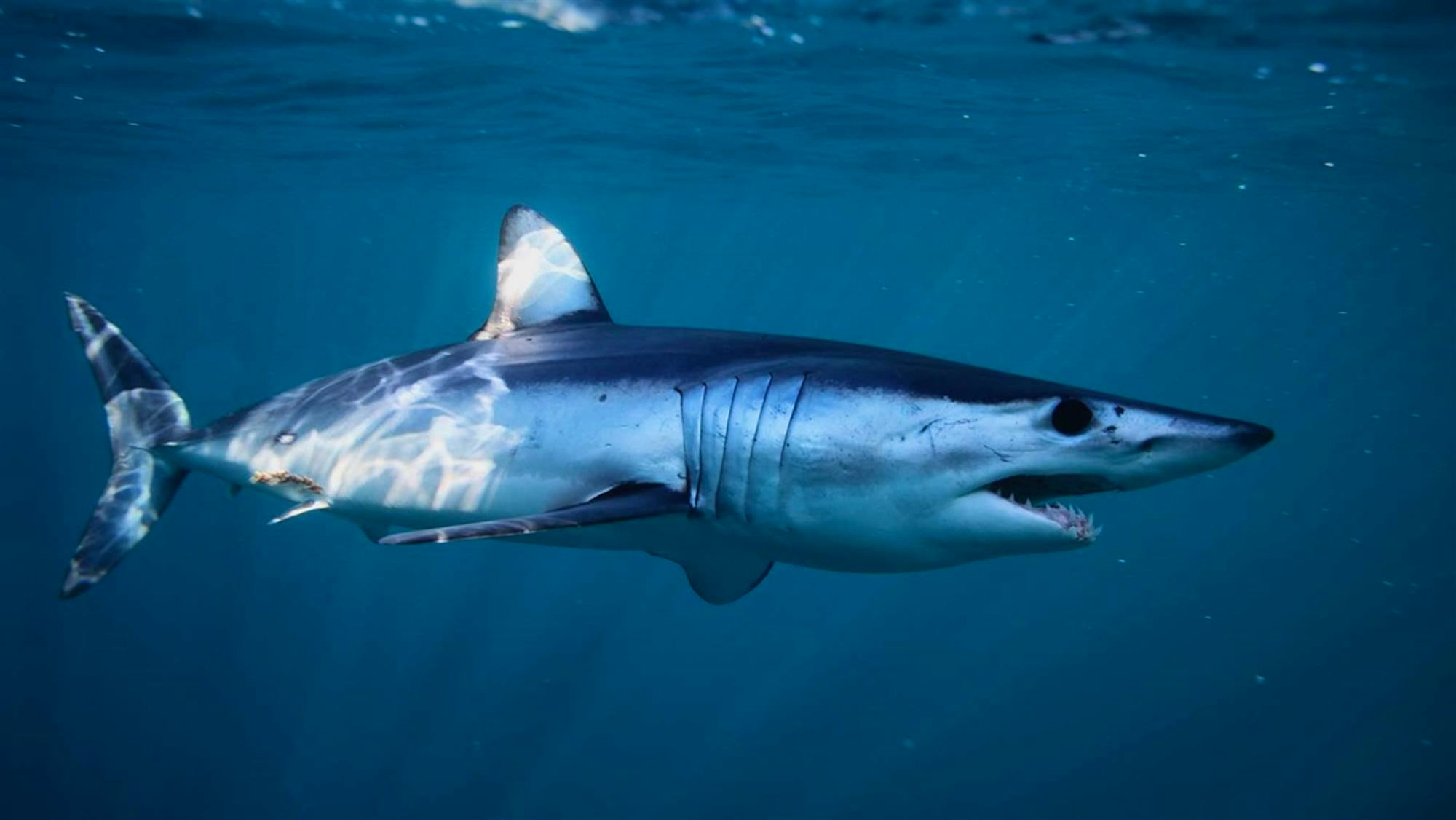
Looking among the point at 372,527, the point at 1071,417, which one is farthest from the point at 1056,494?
the point at 372,527

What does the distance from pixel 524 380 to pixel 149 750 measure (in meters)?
16.2

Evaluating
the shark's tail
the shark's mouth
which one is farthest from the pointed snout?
the shark's tail

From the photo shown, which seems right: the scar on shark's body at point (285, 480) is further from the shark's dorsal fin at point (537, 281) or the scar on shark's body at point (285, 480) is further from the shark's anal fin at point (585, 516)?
Answer: the shark's anal fin at point (585, 516)

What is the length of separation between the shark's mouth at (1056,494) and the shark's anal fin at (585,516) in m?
1.16

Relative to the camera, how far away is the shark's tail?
18.0ft

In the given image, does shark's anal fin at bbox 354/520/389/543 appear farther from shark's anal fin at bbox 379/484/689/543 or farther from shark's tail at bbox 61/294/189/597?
shark's anal fin at bbox 379/484/689/543

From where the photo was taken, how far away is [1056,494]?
125 inches

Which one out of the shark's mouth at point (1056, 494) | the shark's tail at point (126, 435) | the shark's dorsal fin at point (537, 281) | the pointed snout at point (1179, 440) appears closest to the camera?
the pointed snout at point (1179, 440)

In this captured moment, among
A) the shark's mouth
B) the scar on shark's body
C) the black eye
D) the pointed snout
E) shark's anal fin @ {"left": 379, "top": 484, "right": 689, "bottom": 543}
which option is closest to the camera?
the pointed snout

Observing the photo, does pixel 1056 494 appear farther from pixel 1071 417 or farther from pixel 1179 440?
pixel 1179 440

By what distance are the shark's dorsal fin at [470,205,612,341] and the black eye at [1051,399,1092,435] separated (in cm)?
293

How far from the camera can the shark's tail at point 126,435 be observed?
550 cm

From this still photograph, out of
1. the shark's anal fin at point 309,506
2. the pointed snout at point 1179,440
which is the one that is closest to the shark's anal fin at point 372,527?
the shark's anal fin at point 309,506

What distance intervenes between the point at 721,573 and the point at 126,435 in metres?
4.21
